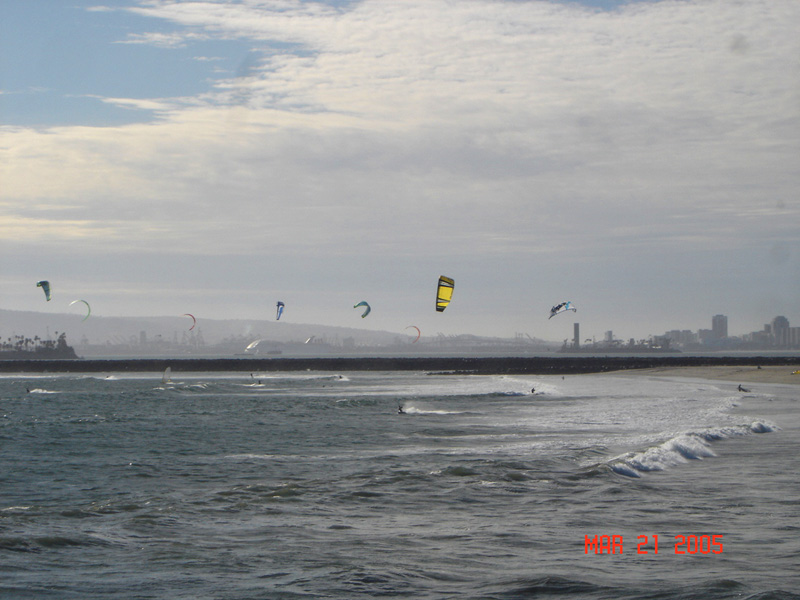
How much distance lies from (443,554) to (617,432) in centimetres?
1410

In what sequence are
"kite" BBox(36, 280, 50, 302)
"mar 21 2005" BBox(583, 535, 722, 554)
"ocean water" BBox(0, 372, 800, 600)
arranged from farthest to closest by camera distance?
"kite" BBox(36, 280, 50, 302) → "mar 21 2005" BBox(583, 535, 722, 554) → "ocean water" BBox(0, 372, 800, 600)

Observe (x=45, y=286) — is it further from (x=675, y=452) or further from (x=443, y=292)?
(x=675, y=452)

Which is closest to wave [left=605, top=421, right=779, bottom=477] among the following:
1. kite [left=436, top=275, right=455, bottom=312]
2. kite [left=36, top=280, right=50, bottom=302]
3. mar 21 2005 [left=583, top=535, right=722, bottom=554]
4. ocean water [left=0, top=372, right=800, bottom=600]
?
ocean water [left=0, top=372, right=800, bottom=600]

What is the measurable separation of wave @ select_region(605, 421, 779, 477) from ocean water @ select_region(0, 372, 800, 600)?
8 centimetres

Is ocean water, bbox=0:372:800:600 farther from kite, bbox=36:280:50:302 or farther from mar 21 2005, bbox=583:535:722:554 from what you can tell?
kite, bbox=36:280:50:302

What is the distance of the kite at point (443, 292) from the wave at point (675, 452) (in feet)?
66.4

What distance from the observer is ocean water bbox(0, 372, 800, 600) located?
8.53 meters

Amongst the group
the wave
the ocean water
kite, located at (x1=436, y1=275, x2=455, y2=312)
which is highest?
kite, located at (x1=436, y1=275, x2=455, y2=312)

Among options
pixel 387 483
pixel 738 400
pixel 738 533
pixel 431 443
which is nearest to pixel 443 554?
pixel 738 533

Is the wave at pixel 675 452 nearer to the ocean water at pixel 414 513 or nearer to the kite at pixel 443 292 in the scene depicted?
the ocean water at pixel 414 513

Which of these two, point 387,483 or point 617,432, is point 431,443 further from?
point 387,483

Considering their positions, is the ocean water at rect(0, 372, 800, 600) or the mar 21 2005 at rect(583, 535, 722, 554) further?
the mar 21 2005 at rect(583, 535, 722, 554)

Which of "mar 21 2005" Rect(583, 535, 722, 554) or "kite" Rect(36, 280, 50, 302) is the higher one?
"kite" Rect(36, 280, 50, 302)

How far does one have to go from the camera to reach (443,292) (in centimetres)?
4169
